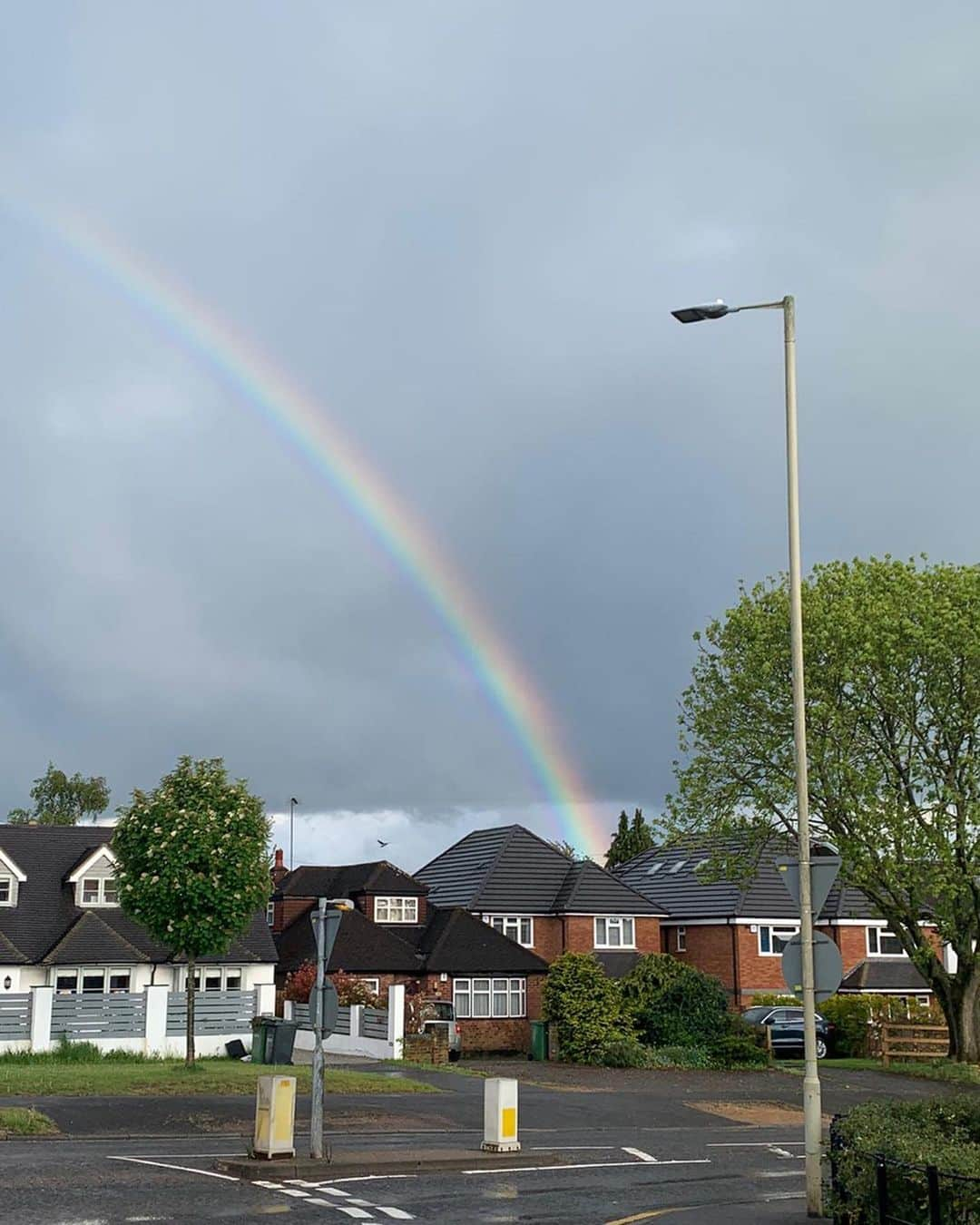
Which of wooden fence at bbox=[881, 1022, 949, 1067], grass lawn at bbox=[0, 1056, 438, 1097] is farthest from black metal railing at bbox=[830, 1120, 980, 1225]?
wooden fence at bbox=[881, 1022, 949, 1067]

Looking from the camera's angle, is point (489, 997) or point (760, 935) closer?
point (489, 997)

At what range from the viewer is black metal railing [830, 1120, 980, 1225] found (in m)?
12.4

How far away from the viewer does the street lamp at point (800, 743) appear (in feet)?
54.8

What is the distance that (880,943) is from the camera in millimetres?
64062

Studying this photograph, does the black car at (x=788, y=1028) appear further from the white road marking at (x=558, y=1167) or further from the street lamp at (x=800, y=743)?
the street lamp at (x=800, y=743)

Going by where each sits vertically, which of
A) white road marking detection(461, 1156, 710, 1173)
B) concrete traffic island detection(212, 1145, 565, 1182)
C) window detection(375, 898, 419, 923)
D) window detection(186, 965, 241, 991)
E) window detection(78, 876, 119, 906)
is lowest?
white road marking detection(461, 1156, 710, 1173)

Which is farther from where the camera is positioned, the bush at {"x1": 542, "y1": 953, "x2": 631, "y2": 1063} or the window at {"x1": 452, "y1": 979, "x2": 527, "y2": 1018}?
the window at {"x1": 452, "y1": 979, "x2": 527, "y2": 1018}

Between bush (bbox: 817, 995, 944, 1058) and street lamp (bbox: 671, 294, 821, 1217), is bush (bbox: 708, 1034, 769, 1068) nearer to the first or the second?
bush (bbox: 817, 995, 944, 1058)

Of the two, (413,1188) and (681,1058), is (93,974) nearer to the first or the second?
(681,1058)

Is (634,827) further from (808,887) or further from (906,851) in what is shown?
(808,887)

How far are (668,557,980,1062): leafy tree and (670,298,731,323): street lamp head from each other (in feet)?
78.7

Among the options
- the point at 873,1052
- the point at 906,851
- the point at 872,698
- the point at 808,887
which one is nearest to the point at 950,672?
the point at 872,698

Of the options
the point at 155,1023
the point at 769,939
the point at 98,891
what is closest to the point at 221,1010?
the point at 155,1023

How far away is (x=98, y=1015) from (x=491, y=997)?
57.9 feet
